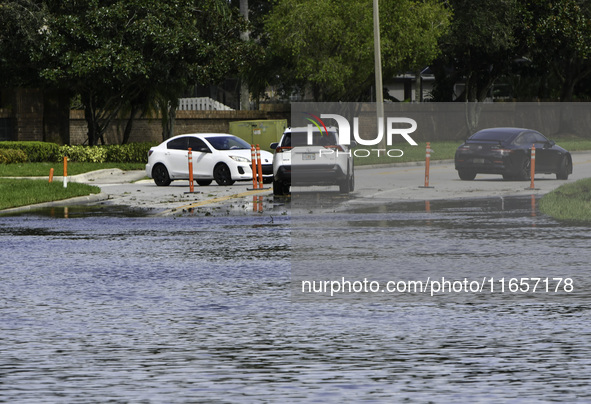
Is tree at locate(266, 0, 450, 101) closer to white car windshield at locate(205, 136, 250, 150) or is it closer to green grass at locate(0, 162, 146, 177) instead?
green grass at locate(0, 162, 146, 177)

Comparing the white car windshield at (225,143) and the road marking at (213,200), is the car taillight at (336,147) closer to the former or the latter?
the road marking at (213,200)

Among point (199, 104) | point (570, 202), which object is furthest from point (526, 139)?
point (199, 104)

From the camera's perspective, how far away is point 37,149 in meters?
41.1

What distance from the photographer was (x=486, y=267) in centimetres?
1288

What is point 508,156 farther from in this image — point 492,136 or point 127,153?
point 127,153

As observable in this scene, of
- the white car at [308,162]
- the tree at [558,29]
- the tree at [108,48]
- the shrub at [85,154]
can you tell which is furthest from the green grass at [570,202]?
the tree at [558,29]

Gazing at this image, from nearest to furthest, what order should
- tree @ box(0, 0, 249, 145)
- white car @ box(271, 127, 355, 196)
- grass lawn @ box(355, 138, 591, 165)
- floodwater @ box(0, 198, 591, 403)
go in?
floodwater @ box(0, 198, 591, 403) < white car @ box(271, 127, 355, 196) < tree @ box(0, 0, 249, 145) < grass lawn @ box(355, 138, 591, 165)

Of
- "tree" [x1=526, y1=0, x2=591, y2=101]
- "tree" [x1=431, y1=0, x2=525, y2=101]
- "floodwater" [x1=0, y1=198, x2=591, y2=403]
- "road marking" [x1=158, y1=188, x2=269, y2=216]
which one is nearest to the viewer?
"floodwater" [x1=0, y1=198, x2=591, y2=403]

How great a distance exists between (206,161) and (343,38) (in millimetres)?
19361

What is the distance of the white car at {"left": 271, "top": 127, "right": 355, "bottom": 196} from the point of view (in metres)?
26.1

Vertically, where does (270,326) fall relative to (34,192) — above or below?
below

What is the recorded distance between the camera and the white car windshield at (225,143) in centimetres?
3180

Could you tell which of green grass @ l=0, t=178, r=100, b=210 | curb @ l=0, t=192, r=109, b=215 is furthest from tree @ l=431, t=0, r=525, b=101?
A: curb @ l=0, t=192, r=109, b=215

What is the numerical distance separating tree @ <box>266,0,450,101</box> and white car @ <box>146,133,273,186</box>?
54.6 feet
